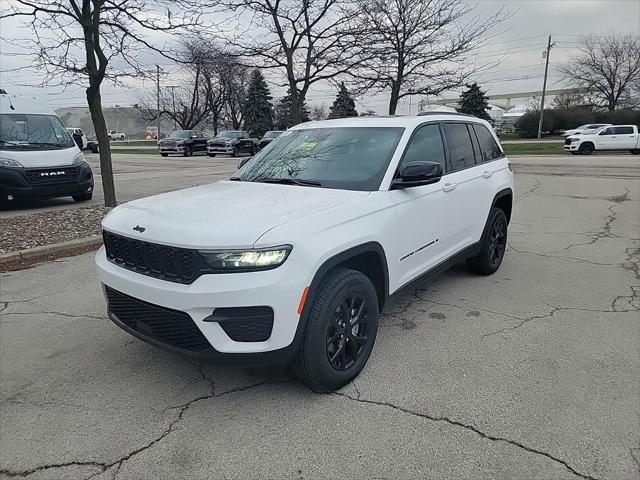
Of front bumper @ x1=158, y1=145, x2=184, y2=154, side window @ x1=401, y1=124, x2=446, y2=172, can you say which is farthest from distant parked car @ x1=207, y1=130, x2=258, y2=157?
side window @ x1=401, y1=124, x2=446, y2=172

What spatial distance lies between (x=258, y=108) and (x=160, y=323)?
51009 mm

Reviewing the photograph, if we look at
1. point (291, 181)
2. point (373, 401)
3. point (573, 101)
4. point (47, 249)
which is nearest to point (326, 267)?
point (373, 401)

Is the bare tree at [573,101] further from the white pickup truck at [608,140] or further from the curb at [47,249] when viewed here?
the curb at [47,249]

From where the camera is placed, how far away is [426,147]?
4102 millimetres

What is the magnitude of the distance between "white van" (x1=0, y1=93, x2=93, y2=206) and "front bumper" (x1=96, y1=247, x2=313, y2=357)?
338 inches

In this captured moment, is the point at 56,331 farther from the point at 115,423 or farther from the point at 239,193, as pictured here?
the point at 239,193

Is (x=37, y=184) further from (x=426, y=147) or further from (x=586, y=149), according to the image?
(x=586, y=149)

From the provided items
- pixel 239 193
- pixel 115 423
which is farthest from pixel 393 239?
pixel 115 423

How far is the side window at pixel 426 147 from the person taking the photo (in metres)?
3.83

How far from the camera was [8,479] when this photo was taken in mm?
2332

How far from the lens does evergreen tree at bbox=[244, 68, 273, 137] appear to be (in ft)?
167

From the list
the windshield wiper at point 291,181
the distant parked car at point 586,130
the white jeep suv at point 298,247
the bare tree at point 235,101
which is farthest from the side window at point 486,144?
the bare tree at point 235,101

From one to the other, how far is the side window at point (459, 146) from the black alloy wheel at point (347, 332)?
6.55ft

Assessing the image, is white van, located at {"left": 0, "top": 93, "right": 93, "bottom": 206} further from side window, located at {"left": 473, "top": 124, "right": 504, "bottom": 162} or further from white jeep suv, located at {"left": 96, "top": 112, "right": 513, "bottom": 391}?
side window, located at {"left": 473, "top": 124, "right": 504, "bottom": 162}
